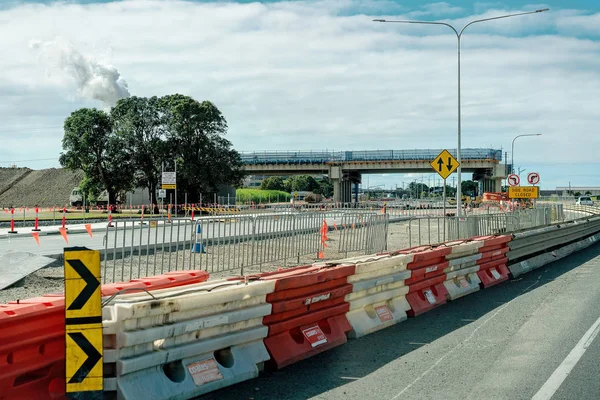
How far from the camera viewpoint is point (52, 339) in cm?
550

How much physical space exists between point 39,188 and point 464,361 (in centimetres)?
9593

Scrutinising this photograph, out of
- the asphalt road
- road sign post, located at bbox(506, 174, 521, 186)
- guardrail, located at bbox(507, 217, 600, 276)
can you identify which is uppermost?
road sign post, located at bbox(506, 174, 521, 186)

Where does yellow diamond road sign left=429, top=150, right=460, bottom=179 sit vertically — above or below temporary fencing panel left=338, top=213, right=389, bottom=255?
above

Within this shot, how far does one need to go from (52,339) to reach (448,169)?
20.8 m

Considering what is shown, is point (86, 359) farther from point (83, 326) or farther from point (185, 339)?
point (185, 339)

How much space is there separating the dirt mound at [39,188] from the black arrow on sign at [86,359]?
274 feet

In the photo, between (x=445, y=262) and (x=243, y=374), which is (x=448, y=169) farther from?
(x=243, y=374)

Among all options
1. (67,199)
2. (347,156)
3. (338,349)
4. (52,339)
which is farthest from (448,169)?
(67,199)

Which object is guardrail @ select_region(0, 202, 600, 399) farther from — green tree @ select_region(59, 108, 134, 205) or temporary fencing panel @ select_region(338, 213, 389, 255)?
green tree @ select_region(59, 108, 134, 205)

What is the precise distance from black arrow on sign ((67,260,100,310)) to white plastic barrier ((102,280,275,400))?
1.00 feet

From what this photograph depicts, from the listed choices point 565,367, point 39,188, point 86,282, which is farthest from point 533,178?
point 39,188

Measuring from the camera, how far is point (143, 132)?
200ft

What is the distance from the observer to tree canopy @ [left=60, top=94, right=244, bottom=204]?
59.7 m

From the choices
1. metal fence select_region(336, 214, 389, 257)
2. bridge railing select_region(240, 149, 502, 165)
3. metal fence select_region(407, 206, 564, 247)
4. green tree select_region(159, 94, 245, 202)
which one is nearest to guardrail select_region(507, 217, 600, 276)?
Result: metal fence select_region(407, 206, 564, 247)
